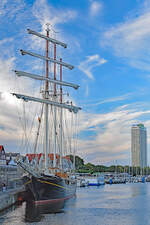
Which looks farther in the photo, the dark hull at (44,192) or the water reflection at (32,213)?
the dark hull at (44,192)

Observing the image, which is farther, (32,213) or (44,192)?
(44,192)

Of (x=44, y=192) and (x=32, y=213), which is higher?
(x=44, y=192)

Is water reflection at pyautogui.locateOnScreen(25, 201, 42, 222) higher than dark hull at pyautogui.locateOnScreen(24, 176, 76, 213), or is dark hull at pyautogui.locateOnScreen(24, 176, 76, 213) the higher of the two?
dark hull at pyautogui.locateOnScreen(24, 176, 76, 213)

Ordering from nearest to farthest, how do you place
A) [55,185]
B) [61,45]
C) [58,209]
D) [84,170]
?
1. [58,209]
2. [55,185]
3. [61,45]
4. [84,170]

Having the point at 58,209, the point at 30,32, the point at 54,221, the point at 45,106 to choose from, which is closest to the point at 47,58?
the point at 30,32

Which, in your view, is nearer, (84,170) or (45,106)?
(45,106)

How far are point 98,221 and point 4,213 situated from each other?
11435 mm

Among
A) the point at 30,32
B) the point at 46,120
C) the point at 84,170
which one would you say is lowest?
the point at 84,170

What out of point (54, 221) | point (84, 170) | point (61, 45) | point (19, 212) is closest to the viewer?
point (54, 221)

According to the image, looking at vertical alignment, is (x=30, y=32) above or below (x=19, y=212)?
above

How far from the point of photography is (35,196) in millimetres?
46969

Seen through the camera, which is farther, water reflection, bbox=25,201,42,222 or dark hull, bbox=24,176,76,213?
dark hull, bbox=24,176,76,213

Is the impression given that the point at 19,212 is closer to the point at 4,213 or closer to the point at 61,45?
the point at 4,213

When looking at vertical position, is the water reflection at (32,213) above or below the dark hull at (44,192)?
below
